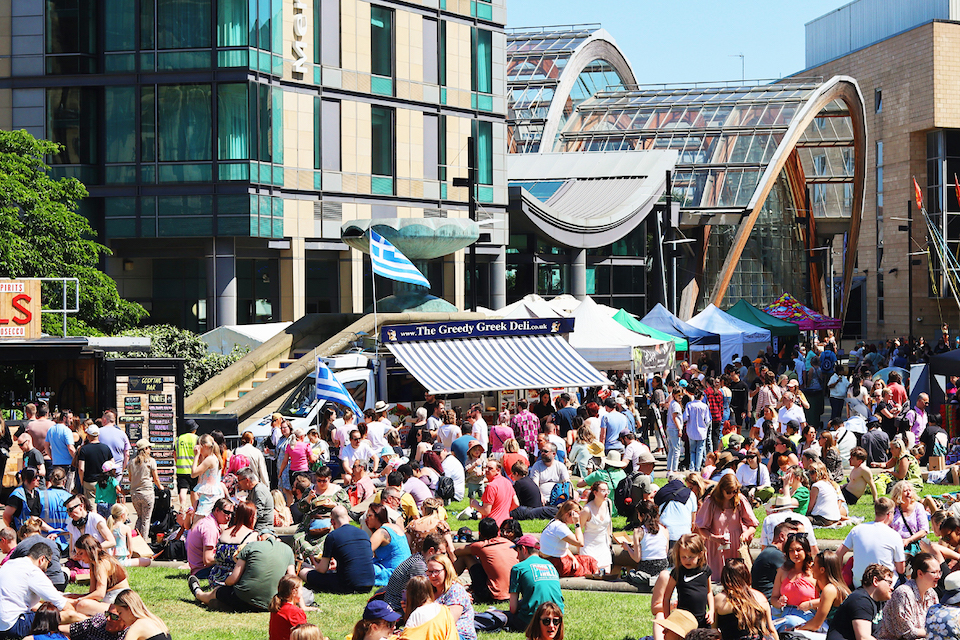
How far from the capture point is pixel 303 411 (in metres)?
21.6

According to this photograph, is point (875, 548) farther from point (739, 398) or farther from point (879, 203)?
point (879, 203)

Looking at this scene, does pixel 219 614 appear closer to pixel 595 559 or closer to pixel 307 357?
pixel 595 559

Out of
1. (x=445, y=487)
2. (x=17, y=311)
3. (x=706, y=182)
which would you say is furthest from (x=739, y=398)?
(x=706, y=182)

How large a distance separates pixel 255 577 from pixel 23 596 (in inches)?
81.0

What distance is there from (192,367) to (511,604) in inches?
827

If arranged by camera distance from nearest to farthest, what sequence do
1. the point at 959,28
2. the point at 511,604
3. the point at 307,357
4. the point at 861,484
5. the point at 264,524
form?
1. the point at 511,604
2. the point at 264,524
3. the point at 861,484
4. the point at 307,357
5. the point at 959,28

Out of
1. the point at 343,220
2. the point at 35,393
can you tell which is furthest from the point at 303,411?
the point at 343,220

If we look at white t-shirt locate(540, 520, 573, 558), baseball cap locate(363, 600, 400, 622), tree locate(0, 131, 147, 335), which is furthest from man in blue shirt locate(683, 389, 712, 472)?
tree locate(0, 131, 147, 335)

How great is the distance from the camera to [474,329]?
23812 millimetres

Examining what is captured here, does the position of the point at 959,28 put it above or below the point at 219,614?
above

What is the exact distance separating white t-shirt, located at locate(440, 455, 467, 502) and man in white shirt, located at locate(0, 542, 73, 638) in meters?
7.51

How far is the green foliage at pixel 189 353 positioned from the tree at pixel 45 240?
0.97 meters

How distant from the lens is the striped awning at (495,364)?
72.3 ft

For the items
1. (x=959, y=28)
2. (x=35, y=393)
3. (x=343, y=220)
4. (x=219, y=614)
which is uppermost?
(x=959, y=28)
